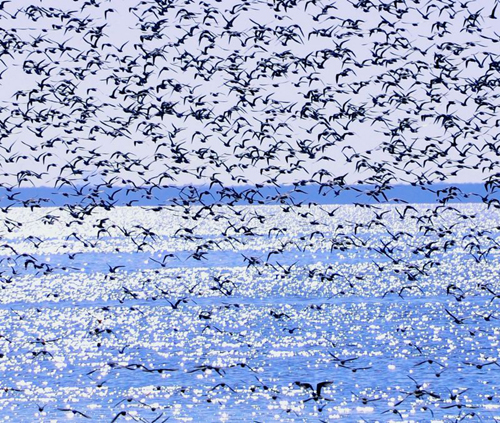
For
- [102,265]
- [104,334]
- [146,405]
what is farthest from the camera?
[102,265]

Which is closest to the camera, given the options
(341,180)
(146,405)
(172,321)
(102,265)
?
(341,180)

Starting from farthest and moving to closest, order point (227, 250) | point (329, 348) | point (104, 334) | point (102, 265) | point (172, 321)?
point (227, 250), point (102, 265), point (172, 321), point (104, 334), point (329, 348)

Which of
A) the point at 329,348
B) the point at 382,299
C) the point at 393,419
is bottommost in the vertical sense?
the point at 393,419

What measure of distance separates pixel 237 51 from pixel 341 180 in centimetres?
1163

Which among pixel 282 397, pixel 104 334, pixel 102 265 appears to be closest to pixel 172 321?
pixel 104 334

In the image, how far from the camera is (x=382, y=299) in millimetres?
100625

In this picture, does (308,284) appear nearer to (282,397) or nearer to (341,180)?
(282,397)

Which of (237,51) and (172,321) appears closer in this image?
(237,51)

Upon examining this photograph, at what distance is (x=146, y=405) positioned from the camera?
162 feet

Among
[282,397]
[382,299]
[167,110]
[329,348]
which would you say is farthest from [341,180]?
[382,299]

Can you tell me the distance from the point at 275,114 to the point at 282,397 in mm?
16094

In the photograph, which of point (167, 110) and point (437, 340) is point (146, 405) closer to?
point (167, 110)

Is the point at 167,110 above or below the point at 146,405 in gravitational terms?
above

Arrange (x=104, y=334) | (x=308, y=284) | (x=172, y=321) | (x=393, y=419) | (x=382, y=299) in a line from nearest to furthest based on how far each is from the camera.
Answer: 1. (x=393, y=419)
2. (x=104, y=334)
3. (x=172, y=321)
4. (x=382, y=299)
5. (x=308, y=284)
